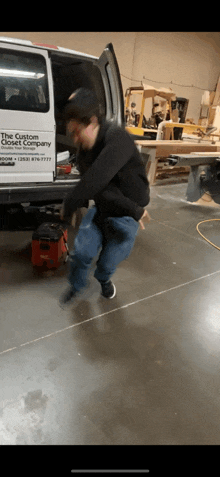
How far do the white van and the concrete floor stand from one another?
820mm

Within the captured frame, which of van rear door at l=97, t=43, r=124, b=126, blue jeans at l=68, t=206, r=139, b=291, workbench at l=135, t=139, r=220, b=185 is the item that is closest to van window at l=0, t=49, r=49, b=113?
van rear door at l=97, t=43, r=124, b=126

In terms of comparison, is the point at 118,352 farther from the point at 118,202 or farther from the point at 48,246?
the point at 48,246

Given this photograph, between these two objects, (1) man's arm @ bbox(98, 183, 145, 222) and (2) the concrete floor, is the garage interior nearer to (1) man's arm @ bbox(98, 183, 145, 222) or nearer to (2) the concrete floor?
(2) the concrete floor

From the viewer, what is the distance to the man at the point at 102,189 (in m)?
1.69

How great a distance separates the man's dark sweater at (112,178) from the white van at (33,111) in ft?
4.60

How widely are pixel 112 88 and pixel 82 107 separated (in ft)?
6.89

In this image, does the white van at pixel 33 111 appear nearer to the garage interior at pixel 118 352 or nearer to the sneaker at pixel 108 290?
the garage interior at pixel 118 352

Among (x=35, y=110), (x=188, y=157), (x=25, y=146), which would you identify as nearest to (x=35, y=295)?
(x=25, y=146)

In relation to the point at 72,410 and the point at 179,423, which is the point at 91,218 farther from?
the point at 179,423

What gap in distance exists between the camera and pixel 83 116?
1640mm

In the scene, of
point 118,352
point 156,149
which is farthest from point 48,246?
point 156,149

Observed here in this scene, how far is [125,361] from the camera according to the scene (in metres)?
1.80

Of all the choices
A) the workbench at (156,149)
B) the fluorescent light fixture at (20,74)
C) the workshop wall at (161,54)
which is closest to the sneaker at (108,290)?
the fluorescent light fixture at (20,74)
